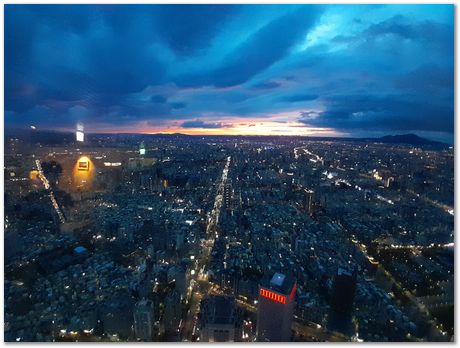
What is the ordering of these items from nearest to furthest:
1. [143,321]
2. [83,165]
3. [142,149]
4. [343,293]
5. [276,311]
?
[276,311] → [143,321] → [343,293] → [83,165] → [142,149]

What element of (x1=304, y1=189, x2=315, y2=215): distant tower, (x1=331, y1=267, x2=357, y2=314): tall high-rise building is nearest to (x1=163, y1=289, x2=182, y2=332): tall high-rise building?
(x1=331, y1=267, x2=357, y2=314): tall high-rise building

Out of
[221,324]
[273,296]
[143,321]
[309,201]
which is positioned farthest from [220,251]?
[309,201]

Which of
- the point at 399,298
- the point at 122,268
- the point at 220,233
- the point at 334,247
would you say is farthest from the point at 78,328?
the point at 334,247

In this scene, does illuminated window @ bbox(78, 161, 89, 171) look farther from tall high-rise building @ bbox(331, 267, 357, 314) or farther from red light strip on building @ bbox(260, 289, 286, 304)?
tall high-rise building @ bbox(331, 267, 357, 314)

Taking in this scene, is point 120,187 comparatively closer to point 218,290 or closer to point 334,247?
point 218,290

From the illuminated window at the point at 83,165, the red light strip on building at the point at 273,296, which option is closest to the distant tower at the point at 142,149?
the illuminated window at the point at 83,165

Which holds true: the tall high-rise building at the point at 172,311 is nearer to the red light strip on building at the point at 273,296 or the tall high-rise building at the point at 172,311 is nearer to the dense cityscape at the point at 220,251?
the dense cityscape at the point at 220,251

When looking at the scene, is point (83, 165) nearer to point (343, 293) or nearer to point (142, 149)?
point (142, 149)
